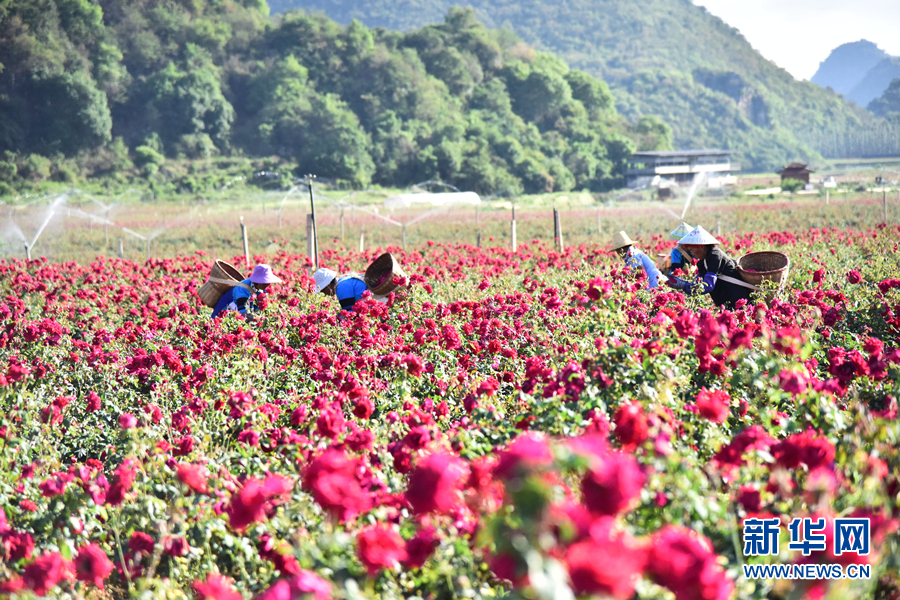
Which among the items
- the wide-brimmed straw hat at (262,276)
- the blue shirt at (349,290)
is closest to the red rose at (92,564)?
the blue shirt at (349,290)

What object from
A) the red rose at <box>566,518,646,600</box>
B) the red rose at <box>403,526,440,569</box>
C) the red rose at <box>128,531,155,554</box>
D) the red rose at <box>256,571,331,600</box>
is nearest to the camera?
the red rose at <box>566,518,646,600</box>

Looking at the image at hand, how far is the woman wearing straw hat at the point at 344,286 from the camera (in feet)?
20.6

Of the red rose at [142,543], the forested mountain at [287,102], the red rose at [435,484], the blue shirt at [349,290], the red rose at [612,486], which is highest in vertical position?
the forested mountain at [287,102]

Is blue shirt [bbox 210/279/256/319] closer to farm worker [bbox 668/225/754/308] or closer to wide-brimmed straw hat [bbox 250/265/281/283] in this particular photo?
wide-brimmed straw hat [bbox 250/265/281/283]

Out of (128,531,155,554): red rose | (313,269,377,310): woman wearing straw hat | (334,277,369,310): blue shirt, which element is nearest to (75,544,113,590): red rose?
(128,531,155,554): red rose

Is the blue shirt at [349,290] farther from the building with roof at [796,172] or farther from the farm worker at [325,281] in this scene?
the building with roof at [796,172]

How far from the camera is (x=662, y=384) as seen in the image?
2.79 m

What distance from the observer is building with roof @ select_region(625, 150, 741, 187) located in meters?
73.8

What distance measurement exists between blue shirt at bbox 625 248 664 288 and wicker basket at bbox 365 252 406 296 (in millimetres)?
1914

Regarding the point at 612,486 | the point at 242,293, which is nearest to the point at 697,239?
the point at 242,293

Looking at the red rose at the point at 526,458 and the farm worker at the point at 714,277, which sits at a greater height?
the red rose at the point at 526,458

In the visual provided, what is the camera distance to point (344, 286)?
636 centimetres

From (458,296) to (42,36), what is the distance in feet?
246

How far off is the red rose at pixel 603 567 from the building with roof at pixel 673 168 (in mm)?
73955
